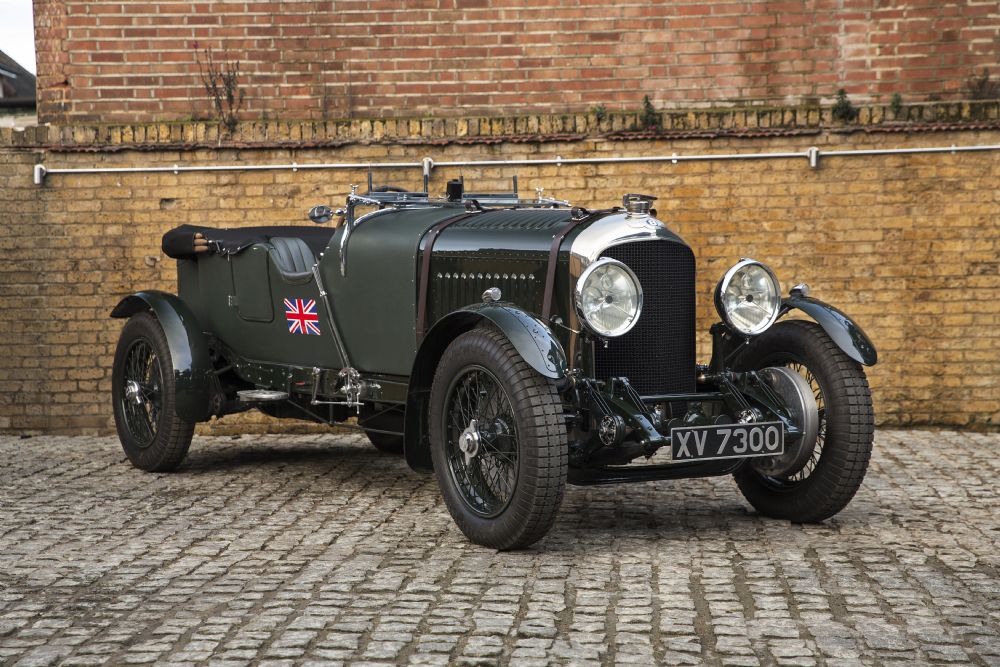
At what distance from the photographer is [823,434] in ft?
18.5

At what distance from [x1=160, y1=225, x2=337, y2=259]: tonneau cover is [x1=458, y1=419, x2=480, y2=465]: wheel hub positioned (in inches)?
91.9

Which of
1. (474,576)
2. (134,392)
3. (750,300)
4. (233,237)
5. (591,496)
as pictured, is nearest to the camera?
(474,576)

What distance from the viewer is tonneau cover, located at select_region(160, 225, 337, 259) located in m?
7.24

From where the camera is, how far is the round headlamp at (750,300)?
5.65m

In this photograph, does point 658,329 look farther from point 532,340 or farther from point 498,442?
point 498,442

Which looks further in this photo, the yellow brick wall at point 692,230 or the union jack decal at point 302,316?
the yellow brick wall at point 692,230

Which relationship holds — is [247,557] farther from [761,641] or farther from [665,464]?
[761,641]

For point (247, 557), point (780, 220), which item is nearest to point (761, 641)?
point (247, 557)

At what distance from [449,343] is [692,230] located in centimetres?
355

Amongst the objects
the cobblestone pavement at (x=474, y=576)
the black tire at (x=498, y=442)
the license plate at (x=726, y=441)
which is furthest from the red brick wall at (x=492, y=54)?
the license plate at (x=726, y=441)

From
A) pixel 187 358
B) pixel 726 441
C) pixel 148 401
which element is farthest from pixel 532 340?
pixel 148 401

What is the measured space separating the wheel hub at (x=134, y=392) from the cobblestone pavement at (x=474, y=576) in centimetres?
50

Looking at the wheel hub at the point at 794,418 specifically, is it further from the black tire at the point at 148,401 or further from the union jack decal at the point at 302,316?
the black tire at the point at 148,401

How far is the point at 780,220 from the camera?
342 inches
